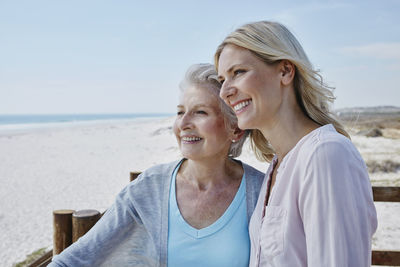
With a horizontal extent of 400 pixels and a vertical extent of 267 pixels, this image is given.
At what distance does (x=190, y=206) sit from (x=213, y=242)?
257mm

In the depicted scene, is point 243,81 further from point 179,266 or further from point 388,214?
point 388,214

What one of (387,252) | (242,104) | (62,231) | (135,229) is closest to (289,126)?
(242,104)

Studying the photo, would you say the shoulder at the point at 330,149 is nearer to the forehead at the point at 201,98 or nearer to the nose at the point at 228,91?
the nose at the point at 228,91

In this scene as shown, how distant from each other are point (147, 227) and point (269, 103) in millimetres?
1012

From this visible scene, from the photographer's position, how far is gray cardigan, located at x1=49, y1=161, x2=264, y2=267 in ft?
6.68

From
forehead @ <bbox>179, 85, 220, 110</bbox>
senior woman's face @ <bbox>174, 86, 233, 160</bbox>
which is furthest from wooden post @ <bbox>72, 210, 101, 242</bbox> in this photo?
forehead @ <bbox>179, 85, 220, 110</bbox>

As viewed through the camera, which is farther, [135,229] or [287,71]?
[135,229]

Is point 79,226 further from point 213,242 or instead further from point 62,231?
point 213,242

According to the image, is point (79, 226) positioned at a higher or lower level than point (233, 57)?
lower

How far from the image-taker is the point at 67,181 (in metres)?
12.3

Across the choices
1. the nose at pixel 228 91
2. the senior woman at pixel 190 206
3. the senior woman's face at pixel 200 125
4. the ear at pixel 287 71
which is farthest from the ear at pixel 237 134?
the ear at pixel 287 71

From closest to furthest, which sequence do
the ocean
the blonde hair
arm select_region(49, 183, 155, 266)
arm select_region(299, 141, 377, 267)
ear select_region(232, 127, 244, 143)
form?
1. arm select_region(299, 141, 377, 267)
2. the blonde hair
3. arm select_region(49, 183, 155, 266)
4. ear select_region(232, 127, 244, 143)
5. the ocean

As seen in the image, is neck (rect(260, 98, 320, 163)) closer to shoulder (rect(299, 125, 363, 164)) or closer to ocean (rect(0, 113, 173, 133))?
shoulder (rect(299, 125, 363, 164))

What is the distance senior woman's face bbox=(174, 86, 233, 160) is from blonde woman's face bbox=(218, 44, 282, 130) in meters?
0.43
